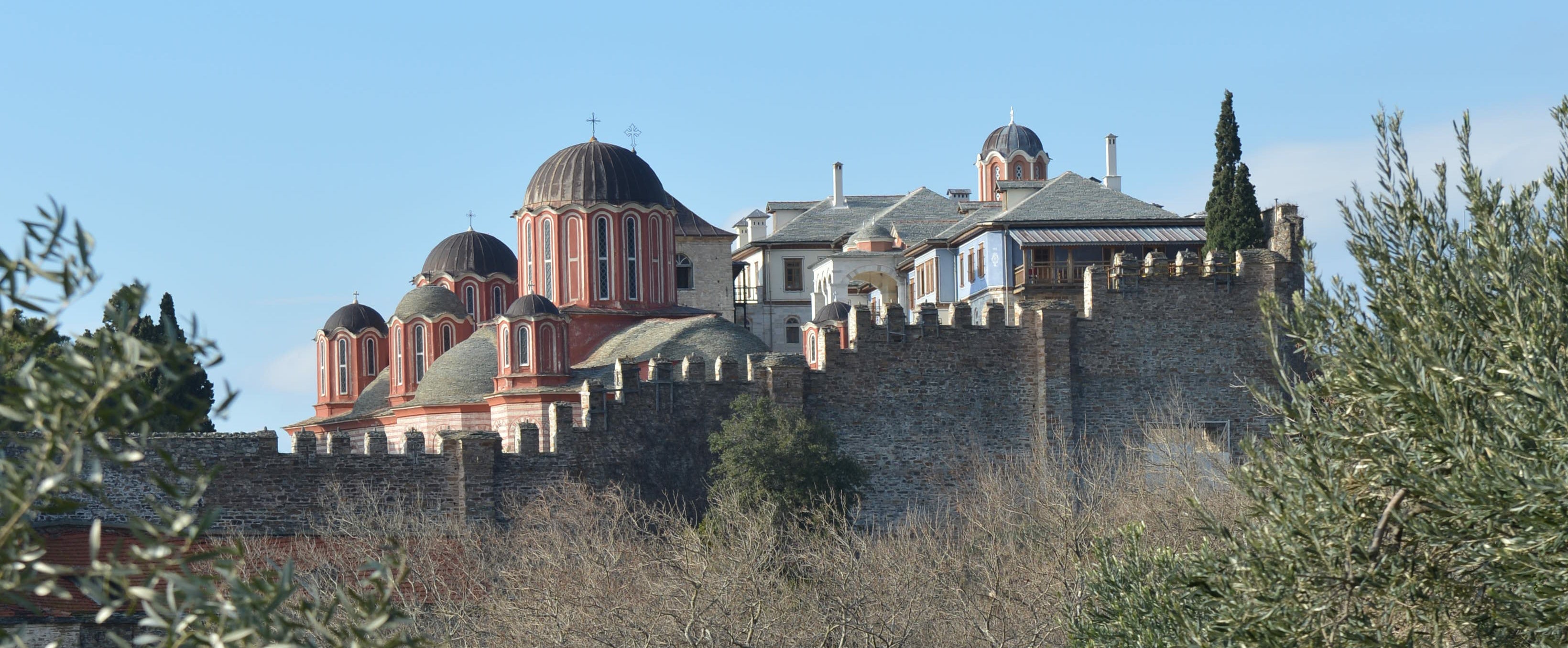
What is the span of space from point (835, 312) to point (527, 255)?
9255mm

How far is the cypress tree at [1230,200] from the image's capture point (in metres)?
45.1

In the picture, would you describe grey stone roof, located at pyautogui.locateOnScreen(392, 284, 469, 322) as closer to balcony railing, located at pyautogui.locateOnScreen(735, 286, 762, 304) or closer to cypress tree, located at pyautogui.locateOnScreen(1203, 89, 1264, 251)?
balcony railing, located at pyautogui.locateOnScreen(735, 286, 762, 304)

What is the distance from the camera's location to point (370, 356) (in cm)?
5828

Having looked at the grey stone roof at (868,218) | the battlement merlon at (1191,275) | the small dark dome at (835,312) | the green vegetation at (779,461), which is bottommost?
the green vegetation at (779,461)

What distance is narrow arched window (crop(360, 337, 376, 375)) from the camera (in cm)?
5812

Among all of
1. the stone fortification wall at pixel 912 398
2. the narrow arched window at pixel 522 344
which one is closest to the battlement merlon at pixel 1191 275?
the stone fortification wall at pixel 912 398

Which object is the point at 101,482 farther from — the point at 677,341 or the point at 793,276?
the point at 793,276

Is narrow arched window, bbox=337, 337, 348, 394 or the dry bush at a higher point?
narrow arched window, bbox=337, 337, 348, 394

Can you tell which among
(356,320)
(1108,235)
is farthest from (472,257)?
(1108,235)

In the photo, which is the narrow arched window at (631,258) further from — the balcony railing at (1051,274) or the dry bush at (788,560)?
the dry bush at (788,560)

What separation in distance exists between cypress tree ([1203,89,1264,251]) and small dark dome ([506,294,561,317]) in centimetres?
1540

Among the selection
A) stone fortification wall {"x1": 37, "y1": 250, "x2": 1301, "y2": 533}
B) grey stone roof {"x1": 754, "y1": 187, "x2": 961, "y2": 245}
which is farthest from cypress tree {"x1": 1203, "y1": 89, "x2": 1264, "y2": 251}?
grey stone roof {"x1": 754, "y1": 187, "x2": 961, "y2": 245}

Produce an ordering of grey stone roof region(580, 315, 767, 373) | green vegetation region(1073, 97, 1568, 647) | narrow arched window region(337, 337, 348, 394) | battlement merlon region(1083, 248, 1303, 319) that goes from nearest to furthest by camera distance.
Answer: green vegetation region(1073, 97, 1568, 647), battlement merlon region(1083, 248, 1303, 319), grey stone roof region(580, 315, 767, 373), narrow arched window region(337, 337, 348, 394)

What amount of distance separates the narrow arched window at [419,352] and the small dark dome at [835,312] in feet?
35.7
